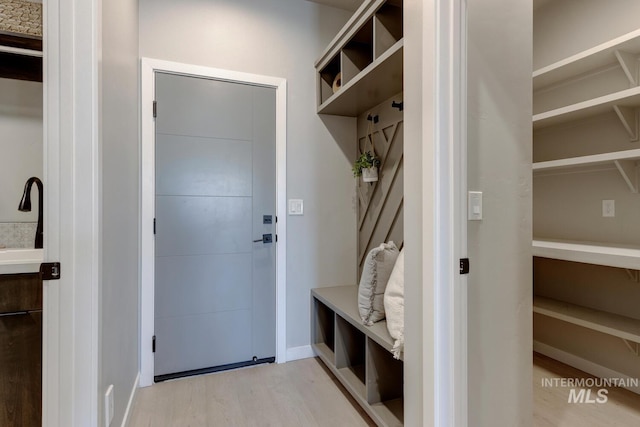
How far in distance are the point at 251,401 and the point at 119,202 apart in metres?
1.38

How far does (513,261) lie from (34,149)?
7.77 ft

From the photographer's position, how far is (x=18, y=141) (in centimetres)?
152

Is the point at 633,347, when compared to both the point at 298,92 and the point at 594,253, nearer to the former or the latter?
the point at 594,253

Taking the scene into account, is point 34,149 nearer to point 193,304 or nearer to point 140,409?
point 193,304

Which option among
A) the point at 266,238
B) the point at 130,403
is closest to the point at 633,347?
the point at 266,238

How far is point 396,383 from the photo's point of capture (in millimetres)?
1812

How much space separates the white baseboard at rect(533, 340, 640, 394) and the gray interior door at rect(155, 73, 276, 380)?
2167 millimetres

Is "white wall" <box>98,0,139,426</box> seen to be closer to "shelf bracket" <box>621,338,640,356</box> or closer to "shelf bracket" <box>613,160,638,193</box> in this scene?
"shelf bracket" <box>613,160,638,193</box>

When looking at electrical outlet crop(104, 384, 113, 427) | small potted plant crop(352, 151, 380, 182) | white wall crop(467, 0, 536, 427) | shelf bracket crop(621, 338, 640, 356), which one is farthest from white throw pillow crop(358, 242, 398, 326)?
shelf bracket crop(621, 338, 640, 356)

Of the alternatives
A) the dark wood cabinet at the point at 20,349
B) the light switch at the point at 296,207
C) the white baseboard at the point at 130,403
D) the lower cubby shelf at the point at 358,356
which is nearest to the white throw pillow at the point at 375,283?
the lower cubby shelf at the point at 358,356

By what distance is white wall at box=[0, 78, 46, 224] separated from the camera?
150cm

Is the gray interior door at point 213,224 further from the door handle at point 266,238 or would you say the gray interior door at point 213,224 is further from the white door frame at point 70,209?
the white door frame at point 70,209

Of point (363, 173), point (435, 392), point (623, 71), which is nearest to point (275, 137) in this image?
point (363, 173)

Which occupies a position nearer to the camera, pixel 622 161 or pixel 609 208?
pixel 622 161
